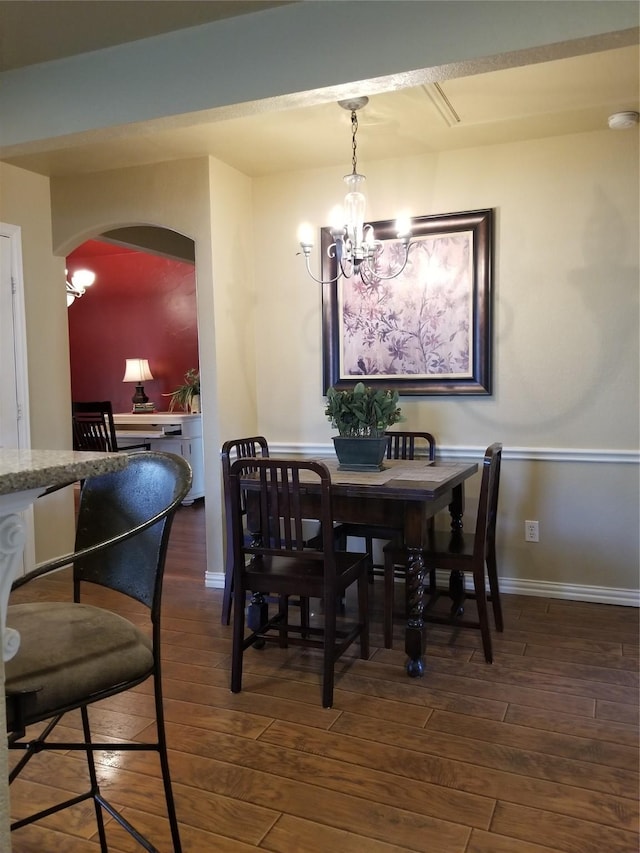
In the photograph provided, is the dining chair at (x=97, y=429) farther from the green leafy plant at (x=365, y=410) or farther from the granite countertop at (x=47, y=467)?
the granite countertop at (x=47, y=467)

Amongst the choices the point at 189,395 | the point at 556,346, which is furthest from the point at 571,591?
the point at 189,395

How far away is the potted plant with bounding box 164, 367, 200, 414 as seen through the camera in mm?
6785

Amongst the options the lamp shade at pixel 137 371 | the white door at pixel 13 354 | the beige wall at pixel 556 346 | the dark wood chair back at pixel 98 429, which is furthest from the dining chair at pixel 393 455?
the lamp shade at pixel 137 371

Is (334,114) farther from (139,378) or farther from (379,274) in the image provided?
(139,378)

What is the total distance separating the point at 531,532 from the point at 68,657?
286cm

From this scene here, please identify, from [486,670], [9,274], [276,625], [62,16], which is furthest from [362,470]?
[9,274]

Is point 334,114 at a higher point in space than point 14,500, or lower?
higher

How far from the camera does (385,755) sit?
208 centimetres

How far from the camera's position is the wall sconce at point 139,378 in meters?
7.11

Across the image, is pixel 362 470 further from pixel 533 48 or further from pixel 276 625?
pixel 533 48

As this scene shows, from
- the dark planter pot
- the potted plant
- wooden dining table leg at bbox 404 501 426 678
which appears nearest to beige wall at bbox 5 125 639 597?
the dark planter pot

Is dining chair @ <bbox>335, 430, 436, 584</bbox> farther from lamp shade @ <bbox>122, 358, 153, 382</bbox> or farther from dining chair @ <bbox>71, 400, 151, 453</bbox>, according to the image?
lamp shade @ <bbox>122, 358, 153, 382</bbox>

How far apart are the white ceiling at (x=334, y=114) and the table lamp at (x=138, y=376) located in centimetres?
338

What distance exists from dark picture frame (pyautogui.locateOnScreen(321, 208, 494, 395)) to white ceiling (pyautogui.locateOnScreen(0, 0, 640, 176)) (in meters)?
0.45
